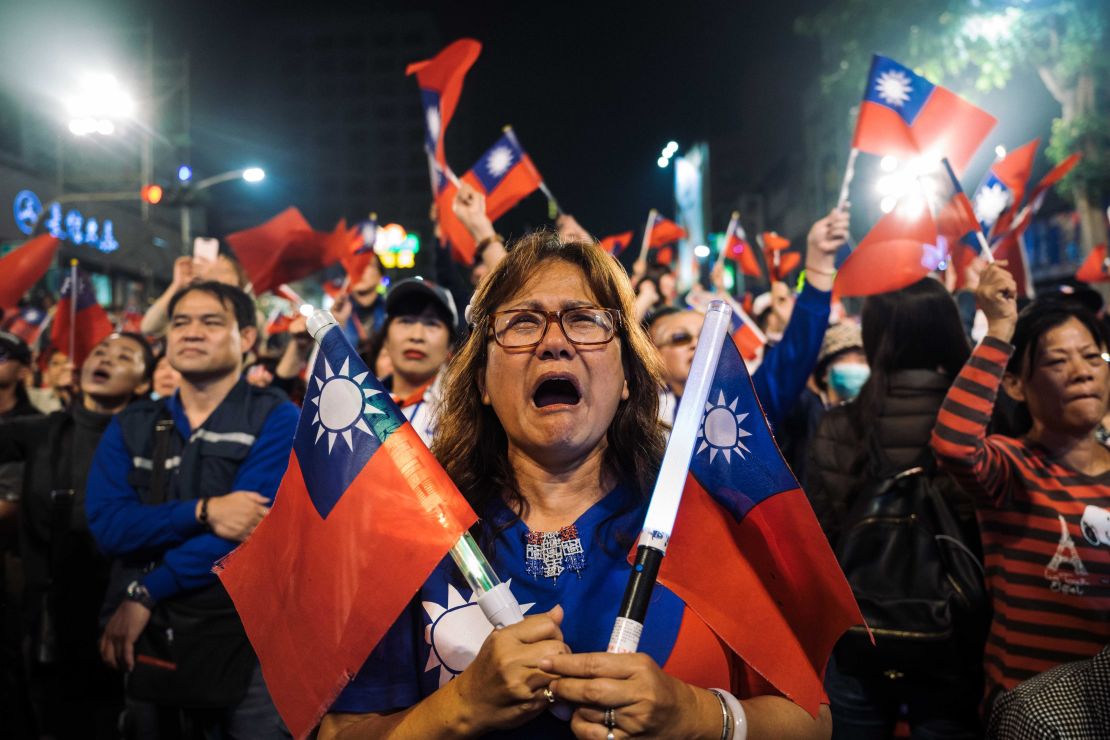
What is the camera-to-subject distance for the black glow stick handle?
59.0 inches

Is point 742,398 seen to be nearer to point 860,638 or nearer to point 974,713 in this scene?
point 860,638

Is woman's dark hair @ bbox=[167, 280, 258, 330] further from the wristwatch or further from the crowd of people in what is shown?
the wristwatch

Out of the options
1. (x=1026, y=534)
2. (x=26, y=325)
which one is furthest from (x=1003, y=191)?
(x=26, y=325)

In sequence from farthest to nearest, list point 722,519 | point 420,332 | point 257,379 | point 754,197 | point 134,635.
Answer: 1. point 754,197
2. point 257,379
3. point 420,332
4. point 134,635
5. point 722,519

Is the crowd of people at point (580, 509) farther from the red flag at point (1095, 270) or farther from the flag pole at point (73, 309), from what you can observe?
the red flag at point (1095, 270)

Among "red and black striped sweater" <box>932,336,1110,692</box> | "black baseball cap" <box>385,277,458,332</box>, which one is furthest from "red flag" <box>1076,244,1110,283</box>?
"black baseball cap" <box>385,277,458,332</box>

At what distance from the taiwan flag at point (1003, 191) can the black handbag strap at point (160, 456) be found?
6074mm

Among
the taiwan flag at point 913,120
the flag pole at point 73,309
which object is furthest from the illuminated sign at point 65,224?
the taiwan flag at point 913,120

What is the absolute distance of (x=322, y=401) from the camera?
1977 mm

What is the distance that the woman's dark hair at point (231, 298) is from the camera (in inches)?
150

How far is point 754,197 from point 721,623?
64159 mm

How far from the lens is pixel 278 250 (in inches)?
257

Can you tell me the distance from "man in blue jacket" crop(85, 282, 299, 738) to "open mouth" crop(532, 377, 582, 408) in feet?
5.82

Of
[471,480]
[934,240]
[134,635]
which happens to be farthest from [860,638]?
[134,635]
